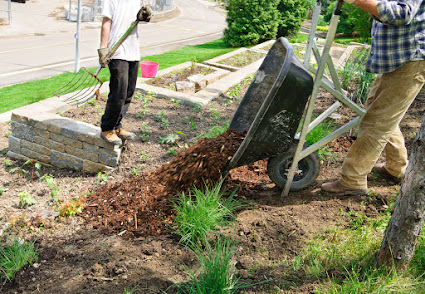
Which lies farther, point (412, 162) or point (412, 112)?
point (412, 112)

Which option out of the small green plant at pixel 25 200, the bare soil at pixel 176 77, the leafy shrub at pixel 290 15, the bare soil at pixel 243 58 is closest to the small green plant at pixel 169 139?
the small green plant at pixel 25 200

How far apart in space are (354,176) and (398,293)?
45.8 inches

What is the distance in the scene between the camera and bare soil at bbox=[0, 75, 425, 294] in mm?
2488

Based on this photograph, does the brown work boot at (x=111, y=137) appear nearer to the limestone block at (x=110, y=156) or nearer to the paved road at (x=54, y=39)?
the limestone block at (x=110, y=156)

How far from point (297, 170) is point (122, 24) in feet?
7.55

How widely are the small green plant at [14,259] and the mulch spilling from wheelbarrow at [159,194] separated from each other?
1.89 ft

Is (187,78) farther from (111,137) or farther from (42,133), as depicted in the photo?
(111,137)

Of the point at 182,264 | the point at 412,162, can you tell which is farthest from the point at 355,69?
the point at 182,264

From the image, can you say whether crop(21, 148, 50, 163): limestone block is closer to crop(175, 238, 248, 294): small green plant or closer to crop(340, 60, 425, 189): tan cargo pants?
crop(175, 238, 248, 294): small green plant

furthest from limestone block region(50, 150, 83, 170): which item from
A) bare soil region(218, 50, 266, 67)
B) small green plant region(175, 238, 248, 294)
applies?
bare soil region(218, 50, 266, 67)

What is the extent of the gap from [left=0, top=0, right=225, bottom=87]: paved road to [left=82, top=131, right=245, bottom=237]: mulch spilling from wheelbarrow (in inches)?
276

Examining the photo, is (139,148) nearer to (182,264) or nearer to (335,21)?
(182,264)

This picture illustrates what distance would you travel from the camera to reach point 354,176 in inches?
126

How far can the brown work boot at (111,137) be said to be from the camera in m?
4.24
